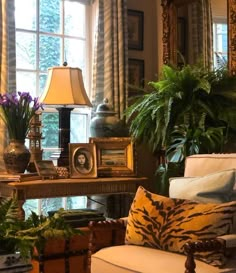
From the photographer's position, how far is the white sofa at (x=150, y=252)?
2131 mm

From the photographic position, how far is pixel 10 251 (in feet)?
5.84

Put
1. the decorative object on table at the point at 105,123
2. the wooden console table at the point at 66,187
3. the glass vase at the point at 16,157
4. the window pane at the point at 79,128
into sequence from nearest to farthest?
the wooden console table at the point at 66,187 < the glass vase at the point at 16,157 < the decorative object on table at the point at 105,123 < the window pane at the point at 79,128

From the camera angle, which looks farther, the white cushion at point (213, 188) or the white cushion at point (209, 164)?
the white cushion at point (209, 164)

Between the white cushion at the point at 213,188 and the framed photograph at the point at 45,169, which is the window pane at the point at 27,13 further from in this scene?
the white cushion at the point at 213,188

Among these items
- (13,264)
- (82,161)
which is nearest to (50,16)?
(82,161)

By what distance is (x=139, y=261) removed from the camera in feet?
7.42

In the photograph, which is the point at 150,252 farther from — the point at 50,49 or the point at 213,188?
the point at 50,49

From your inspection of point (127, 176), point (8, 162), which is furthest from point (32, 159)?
point (127, 176)

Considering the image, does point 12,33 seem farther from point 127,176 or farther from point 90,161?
point 127,176

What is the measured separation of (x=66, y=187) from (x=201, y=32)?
1639mm

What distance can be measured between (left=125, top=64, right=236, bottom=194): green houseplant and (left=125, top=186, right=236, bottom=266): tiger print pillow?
3.32 feet

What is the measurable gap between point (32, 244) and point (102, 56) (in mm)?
2538

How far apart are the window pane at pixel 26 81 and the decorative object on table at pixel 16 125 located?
0.55 m

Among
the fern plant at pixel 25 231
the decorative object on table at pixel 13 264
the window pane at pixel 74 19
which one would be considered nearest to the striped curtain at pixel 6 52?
the window pane at pixel 74 19
